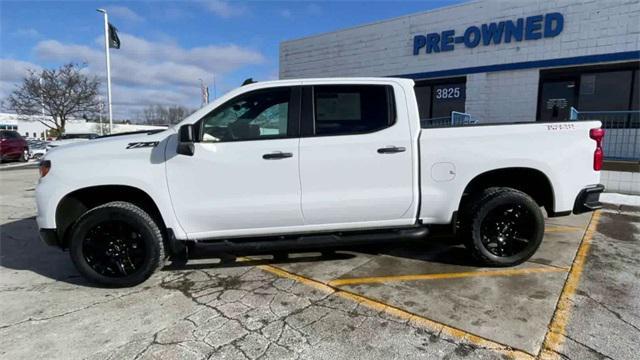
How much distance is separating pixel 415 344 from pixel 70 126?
67183mm

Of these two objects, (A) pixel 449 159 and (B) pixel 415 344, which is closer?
(B) pixel 415 344

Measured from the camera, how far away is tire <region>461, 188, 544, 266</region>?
4.08m

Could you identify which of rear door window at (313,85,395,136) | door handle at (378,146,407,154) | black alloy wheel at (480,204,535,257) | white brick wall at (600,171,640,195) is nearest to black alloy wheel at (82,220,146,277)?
rear door window at (313,85,395,136)

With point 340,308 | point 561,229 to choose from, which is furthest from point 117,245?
point 561,229

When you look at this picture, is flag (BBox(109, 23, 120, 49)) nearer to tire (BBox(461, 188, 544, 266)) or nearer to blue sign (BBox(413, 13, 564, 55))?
blue sign (BBox(413, 13, 564, 55))

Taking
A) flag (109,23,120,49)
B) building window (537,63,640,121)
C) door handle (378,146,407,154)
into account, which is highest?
flag (109,23,120,49)

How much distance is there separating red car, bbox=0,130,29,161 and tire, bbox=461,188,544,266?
2593cm

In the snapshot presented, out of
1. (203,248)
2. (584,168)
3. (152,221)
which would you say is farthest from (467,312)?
(152,221)

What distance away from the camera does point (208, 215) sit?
12.6 feet

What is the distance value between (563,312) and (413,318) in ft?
4.14

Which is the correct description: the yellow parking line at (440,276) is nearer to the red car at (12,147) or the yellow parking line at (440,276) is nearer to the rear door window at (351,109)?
the rear door window at (351,109)

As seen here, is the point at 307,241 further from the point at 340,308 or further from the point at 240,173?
the point at 240,173

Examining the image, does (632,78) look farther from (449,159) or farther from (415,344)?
(415,344)

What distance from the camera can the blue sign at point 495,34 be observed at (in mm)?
10883
